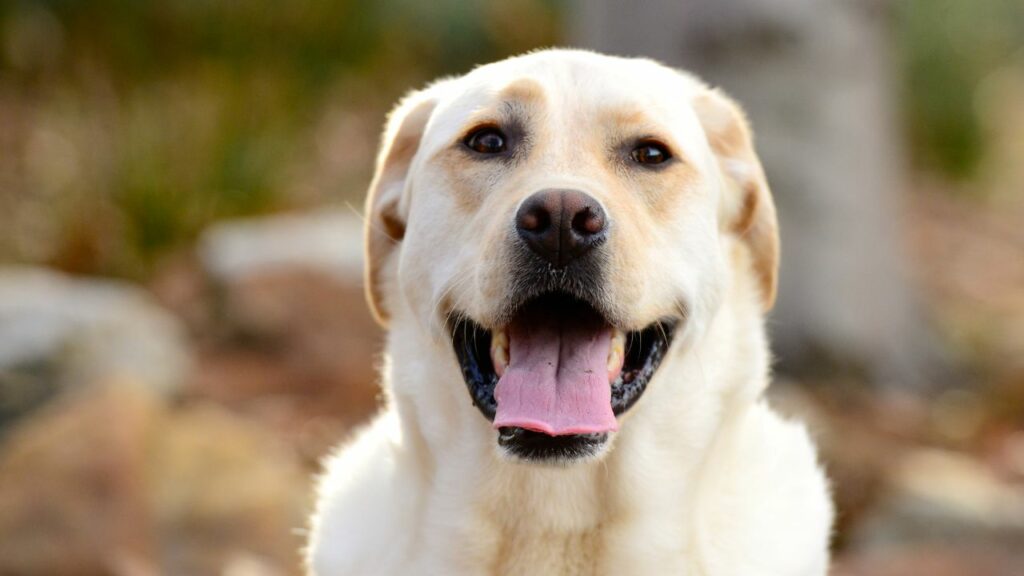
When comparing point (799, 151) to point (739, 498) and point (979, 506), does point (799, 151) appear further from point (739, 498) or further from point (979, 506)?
point (739, 498)

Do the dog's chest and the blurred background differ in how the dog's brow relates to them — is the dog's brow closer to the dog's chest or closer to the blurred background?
the dog's chest

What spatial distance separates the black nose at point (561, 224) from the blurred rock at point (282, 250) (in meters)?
5.31

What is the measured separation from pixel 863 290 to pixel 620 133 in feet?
16.5

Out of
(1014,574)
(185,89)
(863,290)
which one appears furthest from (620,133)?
(185,89)

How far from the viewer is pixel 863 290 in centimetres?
812

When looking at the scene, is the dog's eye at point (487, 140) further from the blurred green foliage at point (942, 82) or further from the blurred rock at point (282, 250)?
the blurred green foliage at point (942, 82)

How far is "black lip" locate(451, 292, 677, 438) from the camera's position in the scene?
10.8 feet

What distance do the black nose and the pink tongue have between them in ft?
0.71

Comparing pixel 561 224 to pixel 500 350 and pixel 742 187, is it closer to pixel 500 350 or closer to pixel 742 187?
pixel 500 350

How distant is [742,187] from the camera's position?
374cm

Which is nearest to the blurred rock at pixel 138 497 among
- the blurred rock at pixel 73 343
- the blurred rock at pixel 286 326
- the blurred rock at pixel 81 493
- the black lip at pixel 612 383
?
the blurred rock at pixel 81 493

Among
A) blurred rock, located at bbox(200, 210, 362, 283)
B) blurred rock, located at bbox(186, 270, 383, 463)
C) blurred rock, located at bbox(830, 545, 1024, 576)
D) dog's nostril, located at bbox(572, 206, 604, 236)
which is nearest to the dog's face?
dog's nostril, located at bbox(572, 206, 604, 236)

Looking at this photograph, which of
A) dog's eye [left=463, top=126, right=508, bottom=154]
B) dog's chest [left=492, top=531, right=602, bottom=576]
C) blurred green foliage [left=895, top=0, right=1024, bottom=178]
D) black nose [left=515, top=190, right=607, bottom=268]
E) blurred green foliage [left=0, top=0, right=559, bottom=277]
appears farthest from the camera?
blurred green foliage [left=895, top=0, right=1024, bottom=178]

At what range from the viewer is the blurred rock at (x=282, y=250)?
8578mm
